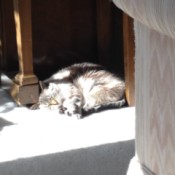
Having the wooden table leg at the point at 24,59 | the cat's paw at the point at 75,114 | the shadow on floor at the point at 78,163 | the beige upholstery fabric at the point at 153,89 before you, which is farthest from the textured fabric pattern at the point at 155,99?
the wooden table leg at the point at 24,59

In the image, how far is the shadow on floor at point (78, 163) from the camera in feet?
5.29

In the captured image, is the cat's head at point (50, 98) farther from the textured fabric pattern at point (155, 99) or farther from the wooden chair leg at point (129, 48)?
the textured fabric pattern at point (155, 99)

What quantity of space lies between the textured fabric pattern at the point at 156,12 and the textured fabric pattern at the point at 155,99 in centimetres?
8

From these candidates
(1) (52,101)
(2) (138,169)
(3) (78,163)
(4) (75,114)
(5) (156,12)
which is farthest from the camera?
(1) (52,101)

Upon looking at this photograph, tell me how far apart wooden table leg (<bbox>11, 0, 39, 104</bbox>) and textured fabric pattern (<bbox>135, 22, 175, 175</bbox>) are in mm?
1145

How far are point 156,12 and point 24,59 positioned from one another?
143 centimetres

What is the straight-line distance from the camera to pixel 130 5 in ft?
2.99

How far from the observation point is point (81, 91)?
234 centimetres

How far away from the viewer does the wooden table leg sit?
2.13 m

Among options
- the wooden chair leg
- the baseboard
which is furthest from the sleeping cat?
the baseboard

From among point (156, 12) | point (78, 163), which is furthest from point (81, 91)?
point (156, 12)

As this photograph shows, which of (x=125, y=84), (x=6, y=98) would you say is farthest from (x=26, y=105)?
(x=125, y=84)

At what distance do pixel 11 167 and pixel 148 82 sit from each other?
0.77 meters

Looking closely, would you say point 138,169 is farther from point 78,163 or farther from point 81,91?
point 81,91
